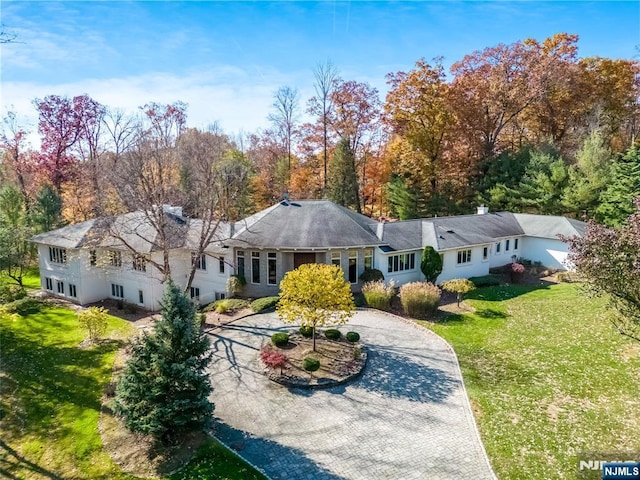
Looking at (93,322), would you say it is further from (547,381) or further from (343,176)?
(343,176)

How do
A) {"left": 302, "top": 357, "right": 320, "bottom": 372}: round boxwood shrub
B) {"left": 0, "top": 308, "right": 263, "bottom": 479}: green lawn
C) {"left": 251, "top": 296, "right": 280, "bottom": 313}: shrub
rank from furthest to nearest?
{"left": 251, "top": 296, "right": 280, "bottom": 313}: shrub
{"left": 302, "top": 357, "right": 320, "bottom": 372}: round boxwood shrub
{"left": 0, "top": 308, "right": 263, "bottom": 479}: green lawn

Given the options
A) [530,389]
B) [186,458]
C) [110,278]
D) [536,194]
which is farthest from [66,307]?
[536,194]

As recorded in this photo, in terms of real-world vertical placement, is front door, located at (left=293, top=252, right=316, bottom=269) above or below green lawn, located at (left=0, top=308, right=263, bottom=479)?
above

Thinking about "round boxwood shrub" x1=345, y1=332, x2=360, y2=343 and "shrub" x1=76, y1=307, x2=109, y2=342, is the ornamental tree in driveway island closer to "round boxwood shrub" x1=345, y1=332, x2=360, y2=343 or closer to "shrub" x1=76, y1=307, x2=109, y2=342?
"round boxwood shrub" x1=345, y1=332, x2=360, y2=343

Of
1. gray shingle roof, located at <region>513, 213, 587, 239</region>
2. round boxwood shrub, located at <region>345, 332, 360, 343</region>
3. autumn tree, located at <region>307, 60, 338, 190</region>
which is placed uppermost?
A: autumn tree, located at <region>307, 60, 338, 190</region>

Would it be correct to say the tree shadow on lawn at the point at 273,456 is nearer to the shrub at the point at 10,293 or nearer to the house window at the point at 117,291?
the house window at the point at 117,291

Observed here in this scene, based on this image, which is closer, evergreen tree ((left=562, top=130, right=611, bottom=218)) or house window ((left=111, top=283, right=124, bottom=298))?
house window ((left=111, top=283, right=124, bottom=298))

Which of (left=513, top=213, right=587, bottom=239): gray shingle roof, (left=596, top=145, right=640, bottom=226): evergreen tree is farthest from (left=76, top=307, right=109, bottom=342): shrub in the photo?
(left=596, top=145, right=640, bottom=226): evergreen tree
